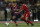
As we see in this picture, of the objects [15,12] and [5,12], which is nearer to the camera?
[15,12]

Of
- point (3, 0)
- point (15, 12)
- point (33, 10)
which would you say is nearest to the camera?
point (15, 12)

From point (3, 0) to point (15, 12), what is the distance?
539 centimetres

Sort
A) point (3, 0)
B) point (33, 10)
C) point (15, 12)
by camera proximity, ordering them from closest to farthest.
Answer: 1. point (15, 12)
2. point (33, 10)
3. point (3, 0)

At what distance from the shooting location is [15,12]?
12102mm

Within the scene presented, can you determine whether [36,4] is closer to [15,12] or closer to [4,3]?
[4,3]

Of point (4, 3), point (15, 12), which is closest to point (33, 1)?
point (4, 3)

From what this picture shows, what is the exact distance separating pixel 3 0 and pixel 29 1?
2730mm

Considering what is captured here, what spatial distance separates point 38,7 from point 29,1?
1179 millimetres

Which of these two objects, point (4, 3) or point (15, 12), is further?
point (4, 3)

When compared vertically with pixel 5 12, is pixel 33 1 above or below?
above

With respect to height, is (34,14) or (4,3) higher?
(4,3)

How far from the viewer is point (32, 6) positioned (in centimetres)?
1638

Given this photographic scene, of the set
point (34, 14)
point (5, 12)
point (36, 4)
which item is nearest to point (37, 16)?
point (34, 14)

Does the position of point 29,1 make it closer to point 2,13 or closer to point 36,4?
point 36,4
